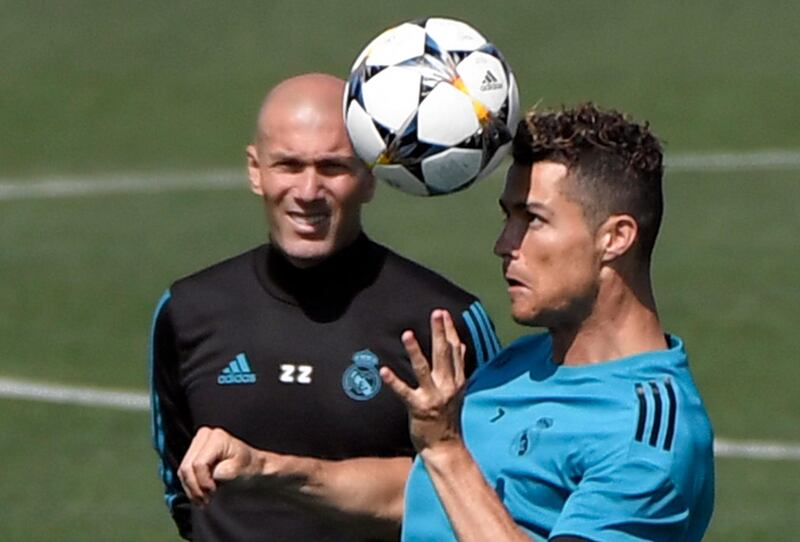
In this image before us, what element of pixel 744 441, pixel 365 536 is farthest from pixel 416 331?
pixel 744 441

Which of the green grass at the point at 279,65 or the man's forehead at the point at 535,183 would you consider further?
the green grass at the point at 279,65

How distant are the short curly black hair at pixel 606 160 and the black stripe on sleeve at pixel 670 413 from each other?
1.44ft

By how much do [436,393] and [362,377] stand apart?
1514 millimetres

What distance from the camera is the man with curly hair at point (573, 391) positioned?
19.1 feet

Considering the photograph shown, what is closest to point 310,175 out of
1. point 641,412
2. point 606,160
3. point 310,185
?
point 310,185

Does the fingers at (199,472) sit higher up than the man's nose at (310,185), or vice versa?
the man's nose at (310,185)

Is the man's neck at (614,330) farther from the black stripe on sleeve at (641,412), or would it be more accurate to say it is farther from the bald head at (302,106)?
the bald head at (302,106)

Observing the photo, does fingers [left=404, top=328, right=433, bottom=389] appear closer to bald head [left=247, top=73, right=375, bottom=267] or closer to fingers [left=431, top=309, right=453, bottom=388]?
fingers [left=431, top=309, right=453, bottom=388]

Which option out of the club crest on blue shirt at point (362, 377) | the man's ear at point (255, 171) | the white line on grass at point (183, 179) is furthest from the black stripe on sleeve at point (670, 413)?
the white line on grass at point (183, 179)

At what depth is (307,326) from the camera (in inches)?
294

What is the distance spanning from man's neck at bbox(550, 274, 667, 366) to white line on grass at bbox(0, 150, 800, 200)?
11925 millimetres

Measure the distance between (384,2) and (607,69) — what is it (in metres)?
3.25

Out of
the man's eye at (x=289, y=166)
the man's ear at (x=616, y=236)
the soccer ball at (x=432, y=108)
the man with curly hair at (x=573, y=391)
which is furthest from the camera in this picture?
the man's eye at (x=289, y=166)

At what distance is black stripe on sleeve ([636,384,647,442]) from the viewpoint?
230 inches
